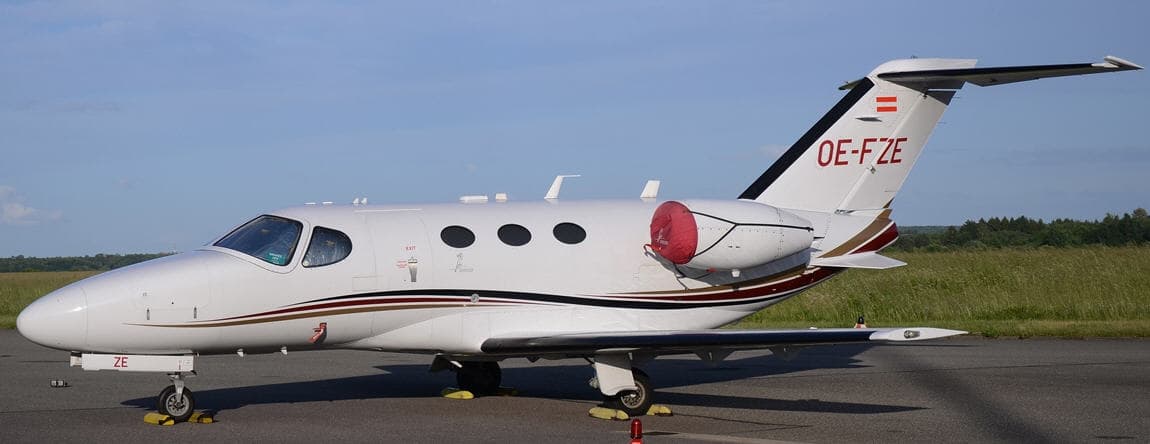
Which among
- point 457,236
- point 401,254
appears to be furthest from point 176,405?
point 457,236

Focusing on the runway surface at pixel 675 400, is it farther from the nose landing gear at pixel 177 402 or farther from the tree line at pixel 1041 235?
the tree line at pixel 1041 235

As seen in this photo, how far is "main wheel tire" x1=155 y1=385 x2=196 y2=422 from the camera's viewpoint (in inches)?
523

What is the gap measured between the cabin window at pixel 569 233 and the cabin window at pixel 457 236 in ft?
3.41

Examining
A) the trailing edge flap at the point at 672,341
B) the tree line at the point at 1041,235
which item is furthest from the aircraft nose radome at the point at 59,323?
the tree line at the point at 1041,235

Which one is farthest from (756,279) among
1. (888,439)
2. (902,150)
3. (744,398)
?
(888,439)

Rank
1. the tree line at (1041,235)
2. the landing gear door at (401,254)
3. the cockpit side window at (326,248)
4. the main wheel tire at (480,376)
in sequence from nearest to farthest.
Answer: the cockpit side window at (326,248) → the landing gear door at (401,254) → the main wheel tire at (480,376) → the tree line at (1041,235)

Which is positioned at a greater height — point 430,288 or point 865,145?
point 865,145

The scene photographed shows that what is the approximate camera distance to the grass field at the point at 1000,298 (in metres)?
26.4

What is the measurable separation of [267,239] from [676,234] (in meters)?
4.65

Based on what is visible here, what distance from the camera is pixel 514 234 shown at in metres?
14.9

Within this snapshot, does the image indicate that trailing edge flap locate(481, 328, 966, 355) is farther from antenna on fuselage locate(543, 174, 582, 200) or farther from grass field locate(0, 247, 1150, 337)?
grass field locate(0, 247, 1150, 337)

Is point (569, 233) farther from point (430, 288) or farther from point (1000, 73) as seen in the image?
point (1000, 73)

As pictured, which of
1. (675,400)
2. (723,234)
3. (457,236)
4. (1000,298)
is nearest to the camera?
(457,236)

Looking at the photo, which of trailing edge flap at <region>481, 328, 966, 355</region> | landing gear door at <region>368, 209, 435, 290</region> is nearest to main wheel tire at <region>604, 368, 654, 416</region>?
trailing edge flap at <region>481, 328, 966, 355</region>
